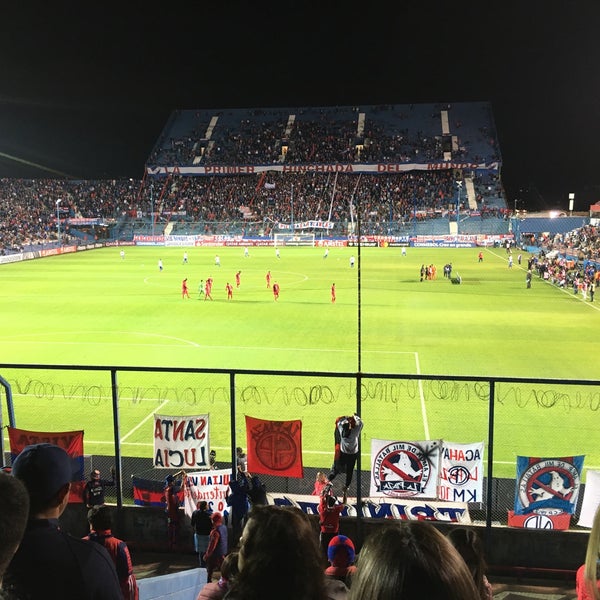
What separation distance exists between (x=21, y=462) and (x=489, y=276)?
46139 mm

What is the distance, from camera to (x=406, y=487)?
8.67m

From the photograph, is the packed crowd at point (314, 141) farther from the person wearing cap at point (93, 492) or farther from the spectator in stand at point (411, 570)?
the spectator in stand at point (411, 570)

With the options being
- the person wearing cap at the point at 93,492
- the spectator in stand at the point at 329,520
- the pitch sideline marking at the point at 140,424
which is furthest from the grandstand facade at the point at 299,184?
the spectator in stand at the point at 329,520

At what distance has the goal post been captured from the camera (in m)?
80.5

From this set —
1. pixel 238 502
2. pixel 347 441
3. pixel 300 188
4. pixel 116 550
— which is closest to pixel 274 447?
pixel 238 502

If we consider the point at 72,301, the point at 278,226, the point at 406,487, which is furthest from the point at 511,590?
the point at 278,226

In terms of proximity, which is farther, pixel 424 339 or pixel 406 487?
pixel 424 339

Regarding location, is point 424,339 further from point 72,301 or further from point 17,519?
point 17,519

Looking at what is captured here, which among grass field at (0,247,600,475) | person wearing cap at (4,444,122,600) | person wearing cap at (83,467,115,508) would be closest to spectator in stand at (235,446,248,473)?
person wearing cap at (83,467,115,508)

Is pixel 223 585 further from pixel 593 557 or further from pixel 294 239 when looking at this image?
pixel 294 239

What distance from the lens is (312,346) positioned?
23.9 meters

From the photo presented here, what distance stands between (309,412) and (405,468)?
312 inches

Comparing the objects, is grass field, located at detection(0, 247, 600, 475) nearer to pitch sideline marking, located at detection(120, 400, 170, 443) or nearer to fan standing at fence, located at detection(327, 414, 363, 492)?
pitch sideline marking, located at detection(120, 400, 170, 443)

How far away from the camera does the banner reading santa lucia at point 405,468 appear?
861 centimetres
